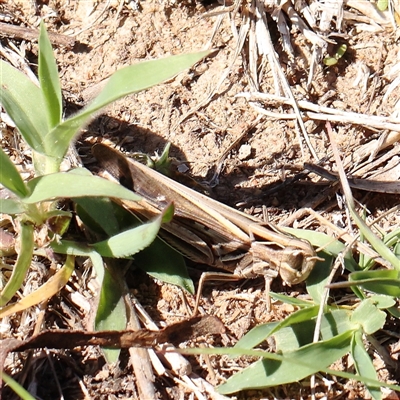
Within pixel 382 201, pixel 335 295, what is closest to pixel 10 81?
pixel 335 295

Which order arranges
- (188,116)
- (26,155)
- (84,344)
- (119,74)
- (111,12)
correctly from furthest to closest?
1. (111,12)
2. (188,116)
3. (26,155)
4. (84,344)
5. (119,74)

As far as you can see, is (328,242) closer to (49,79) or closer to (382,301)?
(382,301)

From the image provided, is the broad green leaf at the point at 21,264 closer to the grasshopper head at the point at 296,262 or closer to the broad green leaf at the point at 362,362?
the grasshopper head at the point at 296,262

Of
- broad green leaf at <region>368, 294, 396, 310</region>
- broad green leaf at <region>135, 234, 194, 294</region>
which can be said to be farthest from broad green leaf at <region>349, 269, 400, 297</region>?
broad green leaf at <region>135, 234, 194, 294</region>

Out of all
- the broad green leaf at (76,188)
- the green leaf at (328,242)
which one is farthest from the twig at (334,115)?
the broad green leaf at (76,188)

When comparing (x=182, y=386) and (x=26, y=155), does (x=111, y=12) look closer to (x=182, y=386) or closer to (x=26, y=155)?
(x=26, y=155)

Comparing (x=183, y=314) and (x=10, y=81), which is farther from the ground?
(x=10, y=81)
